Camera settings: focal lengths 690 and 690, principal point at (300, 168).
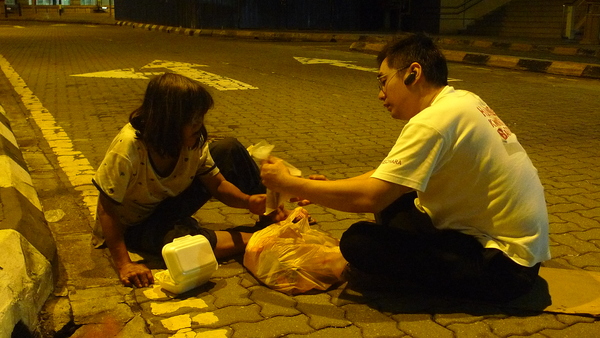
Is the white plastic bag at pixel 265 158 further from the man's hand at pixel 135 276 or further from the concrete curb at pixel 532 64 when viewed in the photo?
the concrete curb at pixel 532 64

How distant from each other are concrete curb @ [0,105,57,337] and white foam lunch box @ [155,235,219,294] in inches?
20.1

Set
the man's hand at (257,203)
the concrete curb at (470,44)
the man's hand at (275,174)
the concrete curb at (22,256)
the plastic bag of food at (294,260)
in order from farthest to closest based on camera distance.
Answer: the concrete curb at (470,44), the man's hand at (257,203), the plastic bag of food at (294,260), the man's hand at (275,174), the concrete curb at (22,256)

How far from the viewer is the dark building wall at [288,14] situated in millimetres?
24875

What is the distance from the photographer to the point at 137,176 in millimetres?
3230

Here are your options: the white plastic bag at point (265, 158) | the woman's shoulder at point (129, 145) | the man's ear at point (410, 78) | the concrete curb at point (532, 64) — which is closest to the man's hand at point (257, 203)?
the white plastic bag at point (265, 158)

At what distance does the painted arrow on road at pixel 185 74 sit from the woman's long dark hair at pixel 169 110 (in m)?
6.51

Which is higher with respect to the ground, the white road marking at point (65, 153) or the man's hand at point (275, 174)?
the man's hand at point (275, 174)

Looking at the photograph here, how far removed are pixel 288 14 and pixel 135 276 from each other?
77.5ft

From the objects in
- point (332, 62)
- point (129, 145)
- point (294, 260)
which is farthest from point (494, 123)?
point (332, 62)

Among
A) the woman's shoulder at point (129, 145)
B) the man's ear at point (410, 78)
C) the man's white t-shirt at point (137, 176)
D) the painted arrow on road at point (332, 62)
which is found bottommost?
the man's white t-shirt at point (137, 176)

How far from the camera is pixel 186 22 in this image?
25.9 metres

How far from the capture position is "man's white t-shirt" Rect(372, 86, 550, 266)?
2615 mm

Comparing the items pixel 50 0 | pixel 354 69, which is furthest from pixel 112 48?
pixel 50 0

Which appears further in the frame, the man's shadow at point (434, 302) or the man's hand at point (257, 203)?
the man's hand at point (257, 203)
